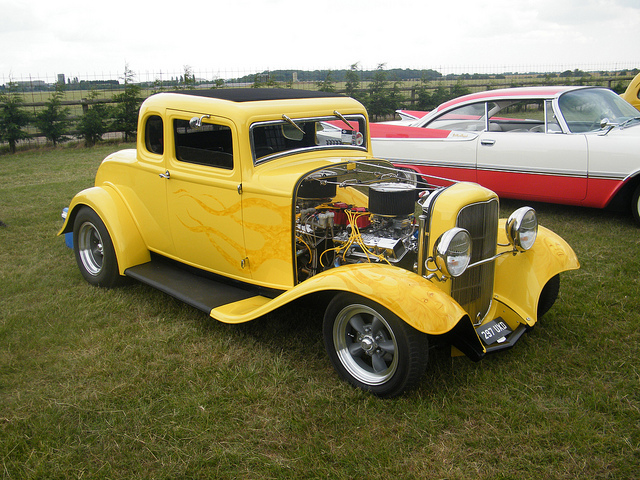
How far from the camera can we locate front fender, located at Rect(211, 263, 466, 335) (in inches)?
111

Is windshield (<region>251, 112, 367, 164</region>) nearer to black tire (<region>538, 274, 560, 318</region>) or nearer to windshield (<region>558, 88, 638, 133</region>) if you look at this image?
black tire (<region>538, 274, 560, 318</region>)

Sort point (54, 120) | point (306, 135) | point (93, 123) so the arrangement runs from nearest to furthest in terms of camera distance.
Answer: point (306, 135), point (54, 120), point (93, 123)

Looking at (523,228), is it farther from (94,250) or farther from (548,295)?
(94,250)

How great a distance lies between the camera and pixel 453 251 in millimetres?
3029

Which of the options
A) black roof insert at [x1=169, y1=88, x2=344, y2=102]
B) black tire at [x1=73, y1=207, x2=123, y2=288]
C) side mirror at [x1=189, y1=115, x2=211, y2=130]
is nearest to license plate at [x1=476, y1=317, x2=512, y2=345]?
black roof insert at [x1=169, y1=88, x2=344, y2=102]

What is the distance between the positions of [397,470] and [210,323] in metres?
2.14

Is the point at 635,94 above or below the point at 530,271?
above

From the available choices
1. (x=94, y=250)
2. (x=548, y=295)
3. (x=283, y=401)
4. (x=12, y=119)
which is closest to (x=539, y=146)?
(x=548, y=295)

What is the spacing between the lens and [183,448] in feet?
9.10

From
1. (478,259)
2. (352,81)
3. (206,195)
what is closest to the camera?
(478,259)

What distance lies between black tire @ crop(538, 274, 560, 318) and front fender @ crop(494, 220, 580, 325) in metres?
0.16

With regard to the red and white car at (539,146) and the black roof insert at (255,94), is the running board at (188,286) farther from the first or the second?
the red and white car at (539,146)

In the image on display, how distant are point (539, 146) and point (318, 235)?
437 centimetres

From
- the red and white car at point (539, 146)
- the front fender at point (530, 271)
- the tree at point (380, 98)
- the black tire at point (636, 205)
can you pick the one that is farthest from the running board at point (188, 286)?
the tree at point (380, 98)
